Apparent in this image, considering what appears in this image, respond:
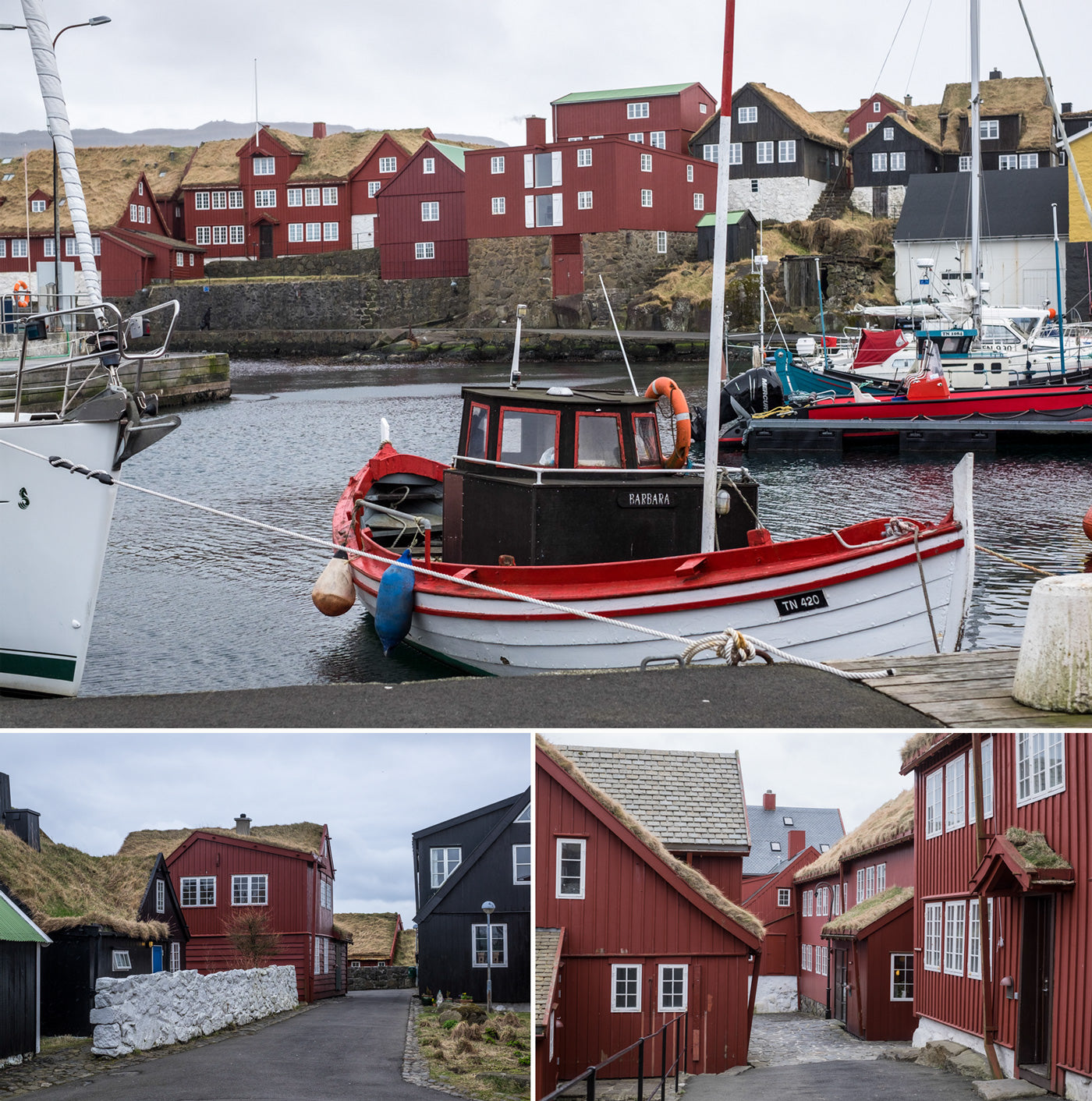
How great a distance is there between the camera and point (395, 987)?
358 inches

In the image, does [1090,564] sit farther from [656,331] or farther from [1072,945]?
[656,331]

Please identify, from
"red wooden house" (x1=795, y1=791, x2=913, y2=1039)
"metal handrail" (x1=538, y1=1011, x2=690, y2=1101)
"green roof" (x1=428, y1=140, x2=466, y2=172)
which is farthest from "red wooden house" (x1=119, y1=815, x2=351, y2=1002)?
"green roof" (x1=428, y1=140, x2=466, y2=172)

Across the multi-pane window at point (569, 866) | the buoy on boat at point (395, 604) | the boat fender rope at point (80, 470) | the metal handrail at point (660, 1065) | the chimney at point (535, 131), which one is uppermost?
the chimney at point (535, 131)

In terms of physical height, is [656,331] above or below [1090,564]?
above

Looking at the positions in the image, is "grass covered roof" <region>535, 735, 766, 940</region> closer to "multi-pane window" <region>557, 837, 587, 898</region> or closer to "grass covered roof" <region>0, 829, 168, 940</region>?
"multi-pane window" <region>557, 837, 587, 898</region>

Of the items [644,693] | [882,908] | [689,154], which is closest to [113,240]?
[689,154]

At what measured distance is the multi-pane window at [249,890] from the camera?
1523 centimetres

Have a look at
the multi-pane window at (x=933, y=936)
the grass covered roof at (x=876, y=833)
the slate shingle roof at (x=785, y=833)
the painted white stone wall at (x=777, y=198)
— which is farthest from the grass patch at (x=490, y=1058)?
the painted white stone wall at (x=777, y=198)

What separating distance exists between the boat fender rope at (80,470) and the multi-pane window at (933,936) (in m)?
9.28

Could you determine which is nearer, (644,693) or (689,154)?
(644,693)

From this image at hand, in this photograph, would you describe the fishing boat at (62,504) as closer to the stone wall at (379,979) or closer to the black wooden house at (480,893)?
the stone wall at (379,979)

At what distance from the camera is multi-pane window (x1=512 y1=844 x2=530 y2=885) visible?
6.28 meters

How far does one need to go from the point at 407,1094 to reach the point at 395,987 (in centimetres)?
210

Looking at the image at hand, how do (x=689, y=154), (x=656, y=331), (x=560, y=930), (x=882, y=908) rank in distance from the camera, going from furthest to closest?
(x=689, y=154)
(x=656, y=331)
(x=882, y=908)
(x=560, y=930)
